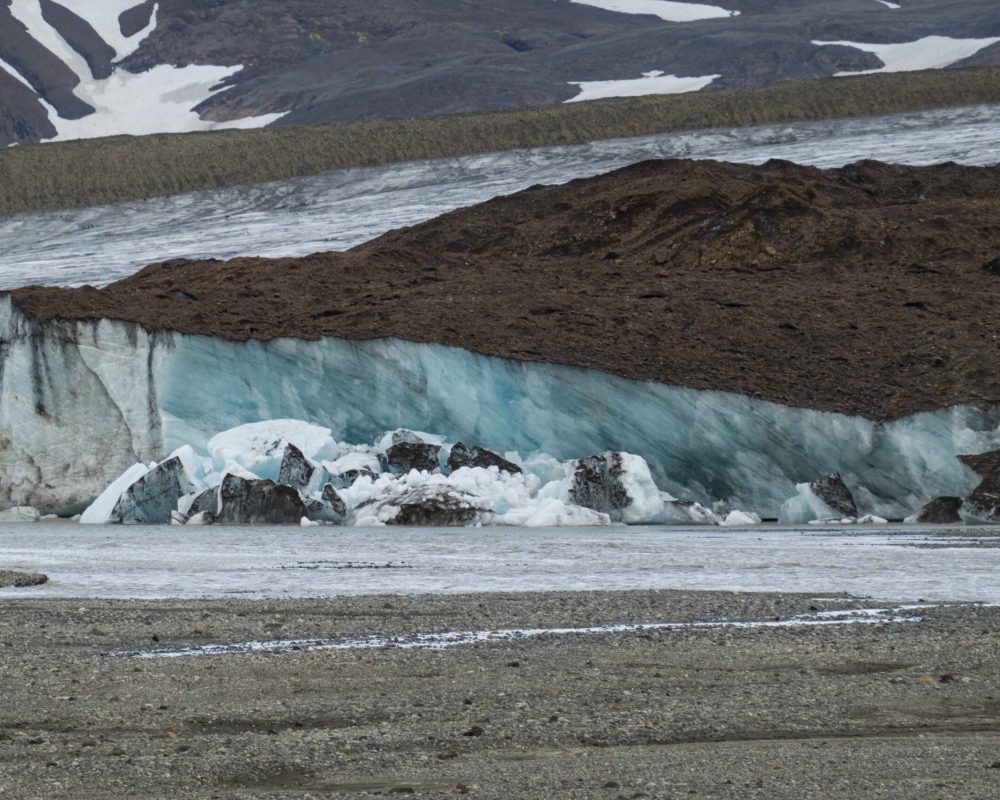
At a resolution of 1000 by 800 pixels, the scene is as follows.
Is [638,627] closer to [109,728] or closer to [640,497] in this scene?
[109,728]

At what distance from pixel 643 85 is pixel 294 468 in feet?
265

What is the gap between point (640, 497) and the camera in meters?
20.5

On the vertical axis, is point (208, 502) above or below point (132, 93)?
above

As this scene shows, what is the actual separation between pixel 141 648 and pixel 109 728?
6.92 feet

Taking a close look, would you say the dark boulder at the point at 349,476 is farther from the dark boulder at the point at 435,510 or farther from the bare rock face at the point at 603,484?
the bare rock face at the point at 603,484

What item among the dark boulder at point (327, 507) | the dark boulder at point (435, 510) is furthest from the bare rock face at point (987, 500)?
the dark boulder at point (327, 507)

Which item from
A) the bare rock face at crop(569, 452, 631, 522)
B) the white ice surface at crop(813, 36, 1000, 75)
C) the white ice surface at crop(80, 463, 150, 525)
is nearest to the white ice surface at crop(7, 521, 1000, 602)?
the bare rock face at crop(569, 452, 631, 522)

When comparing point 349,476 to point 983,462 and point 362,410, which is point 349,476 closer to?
point 362,410

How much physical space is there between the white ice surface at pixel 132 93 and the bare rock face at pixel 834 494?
269 ft

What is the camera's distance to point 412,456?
21.4 metres

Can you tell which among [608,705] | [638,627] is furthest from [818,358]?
[608,705]

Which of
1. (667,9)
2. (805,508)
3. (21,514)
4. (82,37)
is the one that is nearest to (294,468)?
(21,514)

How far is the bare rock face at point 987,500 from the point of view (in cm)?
1962

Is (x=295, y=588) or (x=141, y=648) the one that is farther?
(x=295, y=588)
